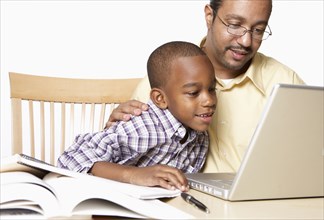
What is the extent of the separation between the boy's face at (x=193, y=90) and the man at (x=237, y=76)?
0.26 meters

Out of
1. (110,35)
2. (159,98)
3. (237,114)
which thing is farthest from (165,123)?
(110,35)

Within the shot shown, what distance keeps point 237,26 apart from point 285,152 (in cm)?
82

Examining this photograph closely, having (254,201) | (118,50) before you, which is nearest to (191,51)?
(254,201)

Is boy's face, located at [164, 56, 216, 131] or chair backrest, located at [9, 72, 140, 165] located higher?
boy's face, located at [164, 56, 216, 131]

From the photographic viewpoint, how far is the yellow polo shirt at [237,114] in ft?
5.39

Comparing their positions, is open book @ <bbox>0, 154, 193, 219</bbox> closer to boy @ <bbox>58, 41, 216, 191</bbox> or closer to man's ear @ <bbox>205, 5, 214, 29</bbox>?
boy @ <bbox>58, 41, 216, 191</bbox>

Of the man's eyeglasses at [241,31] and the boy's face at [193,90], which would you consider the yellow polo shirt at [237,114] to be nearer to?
the man's eyeglasses at [241,31]

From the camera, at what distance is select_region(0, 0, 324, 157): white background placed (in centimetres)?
235

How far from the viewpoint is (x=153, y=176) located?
104cm

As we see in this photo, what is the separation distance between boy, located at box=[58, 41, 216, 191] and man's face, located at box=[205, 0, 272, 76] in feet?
0.77

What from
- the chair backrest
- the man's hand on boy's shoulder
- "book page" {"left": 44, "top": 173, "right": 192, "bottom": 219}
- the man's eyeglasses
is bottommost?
the chair backrest

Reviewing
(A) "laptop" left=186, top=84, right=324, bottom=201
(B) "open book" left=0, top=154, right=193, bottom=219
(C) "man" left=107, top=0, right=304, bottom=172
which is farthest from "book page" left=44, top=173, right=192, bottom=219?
(C) "man" left=107, top=0, right=304, bottom=172

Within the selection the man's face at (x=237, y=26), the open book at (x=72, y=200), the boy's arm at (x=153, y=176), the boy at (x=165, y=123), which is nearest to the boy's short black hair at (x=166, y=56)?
the boy at (x=165, y=123)

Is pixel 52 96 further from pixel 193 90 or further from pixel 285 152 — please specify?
pixel 285 152
